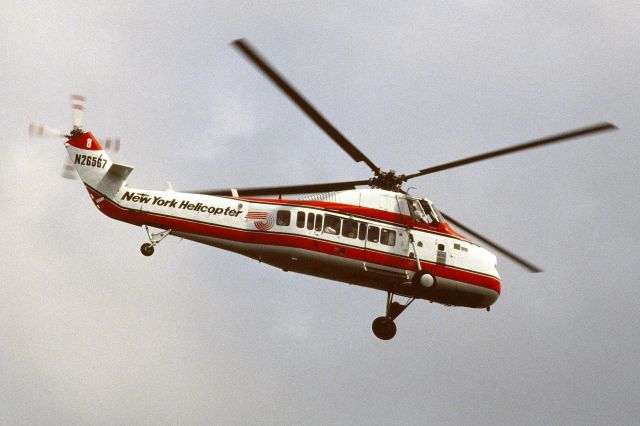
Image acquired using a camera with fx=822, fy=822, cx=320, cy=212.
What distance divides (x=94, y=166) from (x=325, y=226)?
837 cm

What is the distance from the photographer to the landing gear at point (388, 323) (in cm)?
2980

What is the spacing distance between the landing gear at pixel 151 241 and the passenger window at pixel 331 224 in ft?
17.4

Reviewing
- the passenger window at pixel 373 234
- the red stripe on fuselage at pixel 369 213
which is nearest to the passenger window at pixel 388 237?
the passenger window at pixel 373 234

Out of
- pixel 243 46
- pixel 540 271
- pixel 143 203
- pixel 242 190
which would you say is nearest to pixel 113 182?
pixel 143 203

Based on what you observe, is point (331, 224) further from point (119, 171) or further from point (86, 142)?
point (86, 142)

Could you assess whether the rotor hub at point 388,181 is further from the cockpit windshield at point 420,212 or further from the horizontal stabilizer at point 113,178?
the horizontal stabilizer at point 113,178

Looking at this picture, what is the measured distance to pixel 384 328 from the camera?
2978 cm

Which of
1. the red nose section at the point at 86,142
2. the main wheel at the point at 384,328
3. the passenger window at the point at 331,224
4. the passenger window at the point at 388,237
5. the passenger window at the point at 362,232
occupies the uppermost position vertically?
the red nose section at the point at 86,142

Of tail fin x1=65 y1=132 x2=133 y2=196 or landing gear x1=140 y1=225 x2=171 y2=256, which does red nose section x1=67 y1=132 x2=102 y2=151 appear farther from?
landing gear x1=140 y1=225 x2=171 y2=256

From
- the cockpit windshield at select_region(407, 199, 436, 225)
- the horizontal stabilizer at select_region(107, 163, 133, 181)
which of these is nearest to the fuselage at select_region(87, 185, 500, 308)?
the horizontal stabilizer at select_region(107, 163, 133, 181)

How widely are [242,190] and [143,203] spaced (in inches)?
138

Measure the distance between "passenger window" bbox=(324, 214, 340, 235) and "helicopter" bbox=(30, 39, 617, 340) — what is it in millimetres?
34

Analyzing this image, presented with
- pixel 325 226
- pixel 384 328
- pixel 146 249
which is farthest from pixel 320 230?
pixel 146 249

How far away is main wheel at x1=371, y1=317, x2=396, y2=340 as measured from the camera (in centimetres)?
2980
